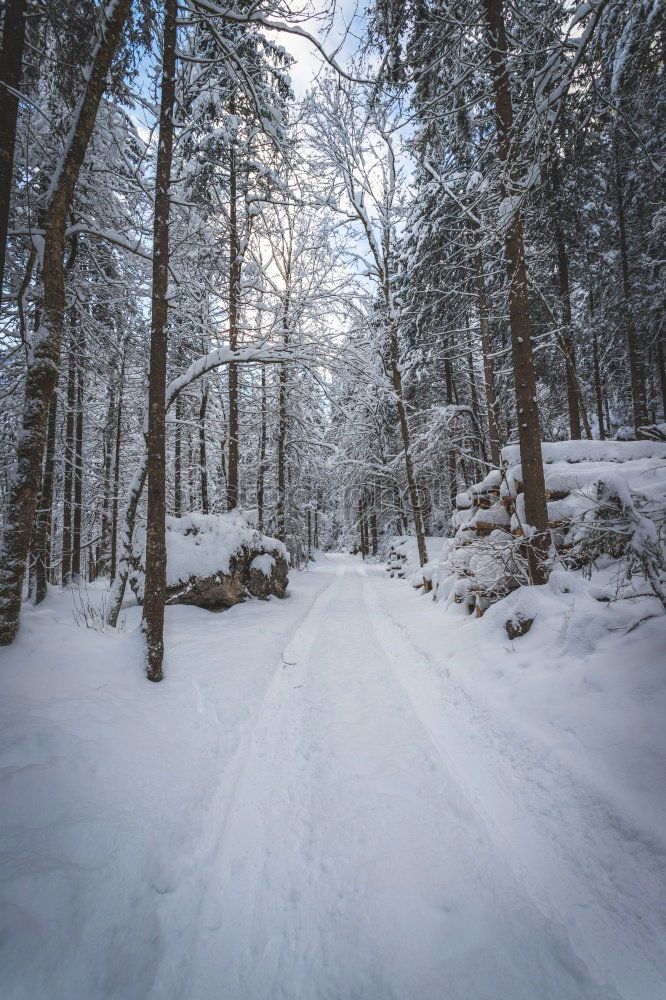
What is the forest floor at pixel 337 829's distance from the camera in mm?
1588

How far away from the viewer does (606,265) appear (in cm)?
1491

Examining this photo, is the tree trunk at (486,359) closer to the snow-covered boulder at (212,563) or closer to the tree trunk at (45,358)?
the snow-covered boulder at (212,563)

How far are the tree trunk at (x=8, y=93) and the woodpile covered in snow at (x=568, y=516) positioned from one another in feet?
22.0

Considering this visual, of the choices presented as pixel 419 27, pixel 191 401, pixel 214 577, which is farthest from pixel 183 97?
pixel 191 401

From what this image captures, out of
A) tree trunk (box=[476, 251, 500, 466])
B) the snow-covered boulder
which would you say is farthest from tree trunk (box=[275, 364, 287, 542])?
tree trunk (box=[476, 251, 500, 466])

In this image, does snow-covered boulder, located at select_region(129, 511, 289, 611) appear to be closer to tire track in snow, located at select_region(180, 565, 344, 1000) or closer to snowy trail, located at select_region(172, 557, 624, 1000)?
tire track in snow, located at select_region(180, 565, 344, 1000)

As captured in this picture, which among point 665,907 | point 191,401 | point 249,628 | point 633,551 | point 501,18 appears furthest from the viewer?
point 191,401

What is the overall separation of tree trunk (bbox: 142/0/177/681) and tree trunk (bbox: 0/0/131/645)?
0.67m

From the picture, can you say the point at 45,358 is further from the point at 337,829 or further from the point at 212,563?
the point at 212,563

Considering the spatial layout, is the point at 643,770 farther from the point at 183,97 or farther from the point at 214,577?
the point at 183,97

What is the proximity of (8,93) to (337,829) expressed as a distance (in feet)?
24.7

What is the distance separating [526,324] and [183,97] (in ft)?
22.0

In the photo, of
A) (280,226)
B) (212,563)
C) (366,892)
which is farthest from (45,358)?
(280,226)

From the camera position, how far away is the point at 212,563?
875 centimetres
